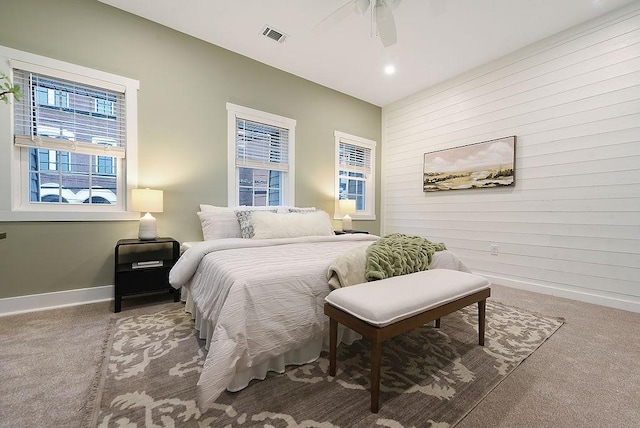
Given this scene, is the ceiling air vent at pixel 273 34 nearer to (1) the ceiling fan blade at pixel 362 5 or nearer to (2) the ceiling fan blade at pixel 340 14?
(2) the ceiling fan blade at pixel 340 14

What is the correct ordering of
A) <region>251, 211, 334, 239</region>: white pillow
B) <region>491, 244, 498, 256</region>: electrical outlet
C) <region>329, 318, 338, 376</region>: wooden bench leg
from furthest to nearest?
<region>491, 244, 498, 256</region>: electrical outlet
<region>251, 211, 334, 239</region>: white pillow
<region>329, 318, 338, 376</region>: wooden bench leg

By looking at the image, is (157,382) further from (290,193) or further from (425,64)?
(425,64)

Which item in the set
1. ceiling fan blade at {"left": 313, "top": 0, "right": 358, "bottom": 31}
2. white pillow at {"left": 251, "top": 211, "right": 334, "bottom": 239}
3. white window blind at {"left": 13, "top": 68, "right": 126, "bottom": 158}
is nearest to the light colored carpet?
white pillow at {"left": 251, "top": 211, "right": 334, "bottom": 239}

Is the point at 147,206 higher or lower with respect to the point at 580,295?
higher

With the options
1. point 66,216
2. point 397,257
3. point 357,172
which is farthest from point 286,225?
point 357,172

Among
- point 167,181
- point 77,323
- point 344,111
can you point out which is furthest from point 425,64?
point 77,323

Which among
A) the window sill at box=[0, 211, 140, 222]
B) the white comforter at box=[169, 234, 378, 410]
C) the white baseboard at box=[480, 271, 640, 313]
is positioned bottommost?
the white baseboard at box=[480, 271, 640, 313]

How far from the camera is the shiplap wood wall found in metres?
2.54

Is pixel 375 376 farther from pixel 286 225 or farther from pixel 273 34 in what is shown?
pixel 273 34

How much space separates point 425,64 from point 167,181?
3.67 metres

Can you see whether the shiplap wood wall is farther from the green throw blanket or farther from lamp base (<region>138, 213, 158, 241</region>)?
lamp base (<region>138, 213, 158, 241</region>)

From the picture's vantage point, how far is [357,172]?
482 cm

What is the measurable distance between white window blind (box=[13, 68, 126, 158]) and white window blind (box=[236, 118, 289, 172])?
4.19 ft

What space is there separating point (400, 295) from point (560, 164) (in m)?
2.93
